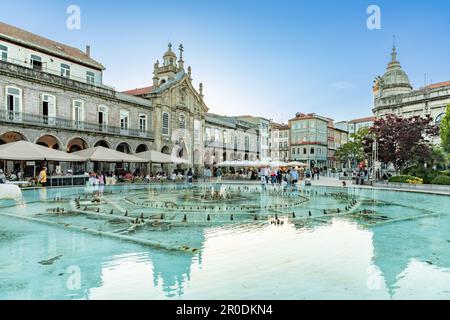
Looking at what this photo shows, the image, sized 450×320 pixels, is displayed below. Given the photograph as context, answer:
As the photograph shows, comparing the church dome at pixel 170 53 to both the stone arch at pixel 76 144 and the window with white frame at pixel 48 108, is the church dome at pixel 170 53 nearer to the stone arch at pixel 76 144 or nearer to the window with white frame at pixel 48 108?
the stone arch at pixel 76 144

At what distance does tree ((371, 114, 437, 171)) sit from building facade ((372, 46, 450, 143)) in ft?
55.2

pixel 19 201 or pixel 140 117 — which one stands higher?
pixel 140 117

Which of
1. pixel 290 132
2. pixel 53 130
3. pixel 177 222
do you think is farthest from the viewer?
pixel 290 132

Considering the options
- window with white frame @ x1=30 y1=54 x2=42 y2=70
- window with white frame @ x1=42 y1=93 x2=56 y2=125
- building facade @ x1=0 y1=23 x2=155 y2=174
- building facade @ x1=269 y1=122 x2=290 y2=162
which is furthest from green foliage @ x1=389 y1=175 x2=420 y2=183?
building facade @ x1=269 y1=122 x2=290 y2=162

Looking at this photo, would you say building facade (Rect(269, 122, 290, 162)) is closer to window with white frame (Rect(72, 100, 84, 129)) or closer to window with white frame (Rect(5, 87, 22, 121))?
window with white frame (Rect(72, 100, 84, 129))

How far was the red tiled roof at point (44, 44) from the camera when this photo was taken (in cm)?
2567

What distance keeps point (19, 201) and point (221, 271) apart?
13784mm

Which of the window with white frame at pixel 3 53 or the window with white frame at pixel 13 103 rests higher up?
the window with white frame at pixel 3 53

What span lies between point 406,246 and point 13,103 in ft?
91.5

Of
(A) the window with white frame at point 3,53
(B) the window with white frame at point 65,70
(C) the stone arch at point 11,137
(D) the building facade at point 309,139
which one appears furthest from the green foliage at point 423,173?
(D) the building facade at point 309,139

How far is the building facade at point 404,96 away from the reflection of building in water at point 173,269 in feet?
159

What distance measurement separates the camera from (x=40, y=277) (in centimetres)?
530
